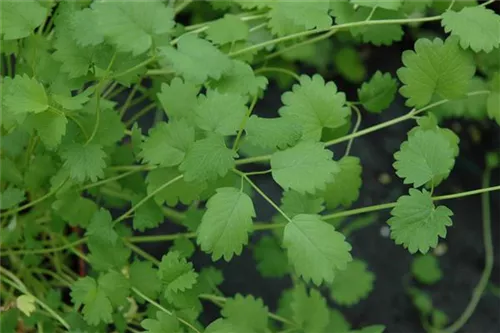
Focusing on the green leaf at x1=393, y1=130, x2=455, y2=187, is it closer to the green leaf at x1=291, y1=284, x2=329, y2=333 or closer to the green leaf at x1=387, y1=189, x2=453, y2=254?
the green leaf at x1=387, y1=189, x2=453, y2=254

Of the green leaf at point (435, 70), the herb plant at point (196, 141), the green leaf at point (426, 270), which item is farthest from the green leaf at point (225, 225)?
the green leaf at point (426, 270)

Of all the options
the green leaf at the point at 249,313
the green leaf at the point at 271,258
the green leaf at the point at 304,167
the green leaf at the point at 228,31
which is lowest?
the green leaf at the point at 271,258

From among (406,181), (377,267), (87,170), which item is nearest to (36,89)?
(87,170)

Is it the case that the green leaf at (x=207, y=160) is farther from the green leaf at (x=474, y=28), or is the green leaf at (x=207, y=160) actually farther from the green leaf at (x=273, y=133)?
the green leaf at (x=474, y=28)

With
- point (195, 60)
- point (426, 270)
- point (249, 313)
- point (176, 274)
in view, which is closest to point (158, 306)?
point (176, 274)

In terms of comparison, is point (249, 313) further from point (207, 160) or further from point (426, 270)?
point (426, 270)

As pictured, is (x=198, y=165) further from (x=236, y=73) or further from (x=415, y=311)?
(x=415, y=311)
